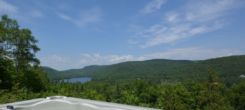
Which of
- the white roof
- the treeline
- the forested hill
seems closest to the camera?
the white roof

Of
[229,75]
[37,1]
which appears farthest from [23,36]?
[229,75]

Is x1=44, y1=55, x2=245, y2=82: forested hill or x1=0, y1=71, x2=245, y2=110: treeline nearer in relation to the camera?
x1=0, y1=71, x2=245, y2=110: treeline

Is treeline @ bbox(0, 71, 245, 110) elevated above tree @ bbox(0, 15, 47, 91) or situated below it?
below

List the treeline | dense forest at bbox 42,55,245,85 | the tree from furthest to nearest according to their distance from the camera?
1. dense forest at bbox 42,55,245,85
2. the treeline
3. the tree

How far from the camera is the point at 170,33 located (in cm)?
1274

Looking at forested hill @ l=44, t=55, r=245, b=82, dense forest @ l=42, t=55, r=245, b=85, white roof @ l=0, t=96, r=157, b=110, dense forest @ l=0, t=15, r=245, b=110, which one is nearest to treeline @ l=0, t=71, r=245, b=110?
dense forest @ l=0, t=15, r=245, b=110

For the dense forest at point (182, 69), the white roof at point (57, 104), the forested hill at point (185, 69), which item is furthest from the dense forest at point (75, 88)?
the forested hill at point (185, 69)

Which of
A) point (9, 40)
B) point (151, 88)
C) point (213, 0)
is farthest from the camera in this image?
point (151, 88)

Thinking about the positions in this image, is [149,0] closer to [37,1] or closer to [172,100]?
[37,1]

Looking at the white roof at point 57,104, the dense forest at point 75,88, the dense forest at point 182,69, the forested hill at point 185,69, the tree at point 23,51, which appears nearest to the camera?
the white roof at point 57,104

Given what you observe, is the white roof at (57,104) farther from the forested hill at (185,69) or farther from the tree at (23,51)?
the forested hill at (185,69)

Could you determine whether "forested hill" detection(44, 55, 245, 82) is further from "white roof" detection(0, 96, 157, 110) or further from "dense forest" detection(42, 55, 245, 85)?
"white roof" detection(0, 96, 157, 110)

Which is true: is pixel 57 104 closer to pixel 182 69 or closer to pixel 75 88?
pixel 75 88

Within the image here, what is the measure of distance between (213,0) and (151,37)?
8.24 meters
